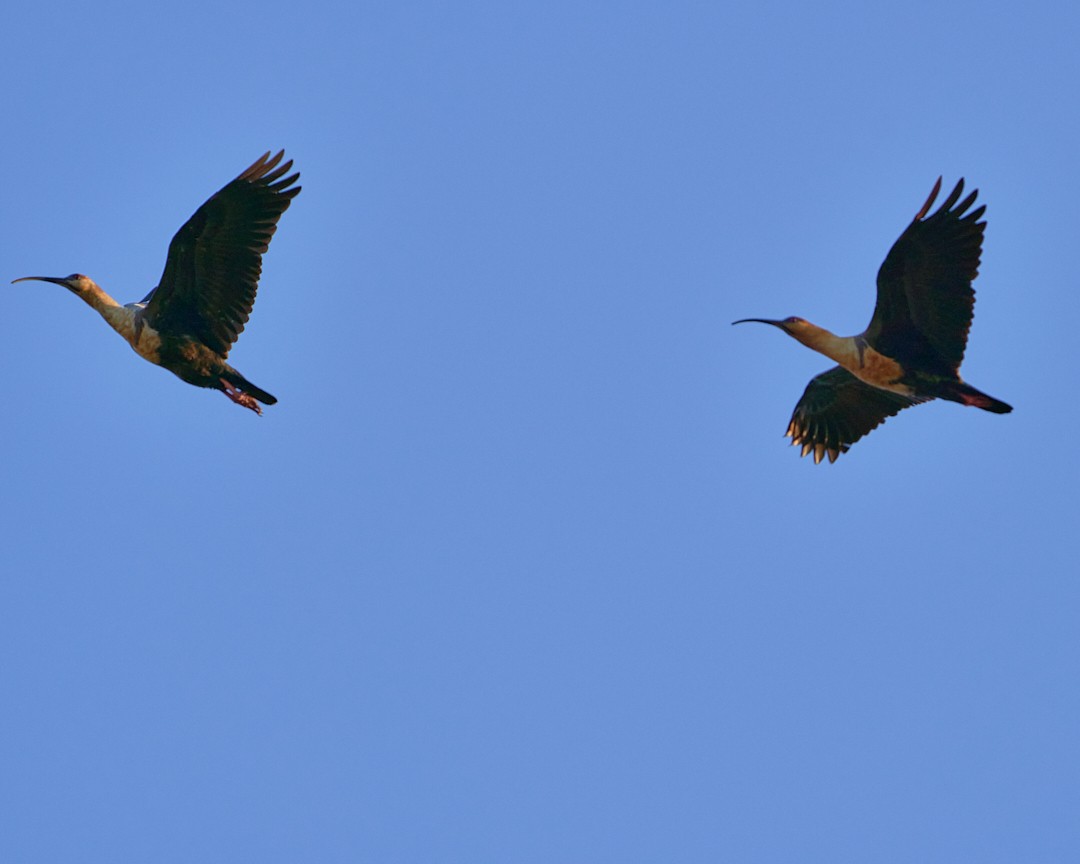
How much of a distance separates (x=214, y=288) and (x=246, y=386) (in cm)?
92

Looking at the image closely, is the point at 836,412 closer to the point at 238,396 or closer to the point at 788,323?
the point at 788,323

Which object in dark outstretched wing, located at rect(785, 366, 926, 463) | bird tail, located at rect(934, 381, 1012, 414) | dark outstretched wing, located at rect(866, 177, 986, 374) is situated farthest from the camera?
dark outstretched wing, located at rect(785, 366, 926, 463)

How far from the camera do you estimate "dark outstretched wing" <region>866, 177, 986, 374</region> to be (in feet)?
50.2

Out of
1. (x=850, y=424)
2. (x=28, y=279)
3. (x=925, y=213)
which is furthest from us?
(x=850, y=424)

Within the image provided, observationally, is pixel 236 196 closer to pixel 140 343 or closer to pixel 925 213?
pixel 140 343

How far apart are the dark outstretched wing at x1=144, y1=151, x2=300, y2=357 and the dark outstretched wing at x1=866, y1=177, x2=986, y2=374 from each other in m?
5.38

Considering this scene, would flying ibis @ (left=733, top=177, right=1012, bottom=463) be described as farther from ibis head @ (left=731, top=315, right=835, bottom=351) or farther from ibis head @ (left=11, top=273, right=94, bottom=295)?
ibis head @ (left=11, top=273, right=94, bottom=295)

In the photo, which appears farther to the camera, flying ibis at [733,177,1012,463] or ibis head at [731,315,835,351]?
ibis head at [731,315,835,351]

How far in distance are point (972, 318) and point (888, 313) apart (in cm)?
74

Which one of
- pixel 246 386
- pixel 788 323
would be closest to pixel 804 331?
pixel 788 323

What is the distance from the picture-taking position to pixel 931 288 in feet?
51.3

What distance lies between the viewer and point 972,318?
15.8m

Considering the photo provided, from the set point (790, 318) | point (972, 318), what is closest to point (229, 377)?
point (790, 318)

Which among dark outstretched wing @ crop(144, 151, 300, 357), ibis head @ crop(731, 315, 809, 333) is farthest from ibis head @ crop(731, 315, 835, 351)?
dark outstretched wing @ crop(144, 151, 300, 357)
